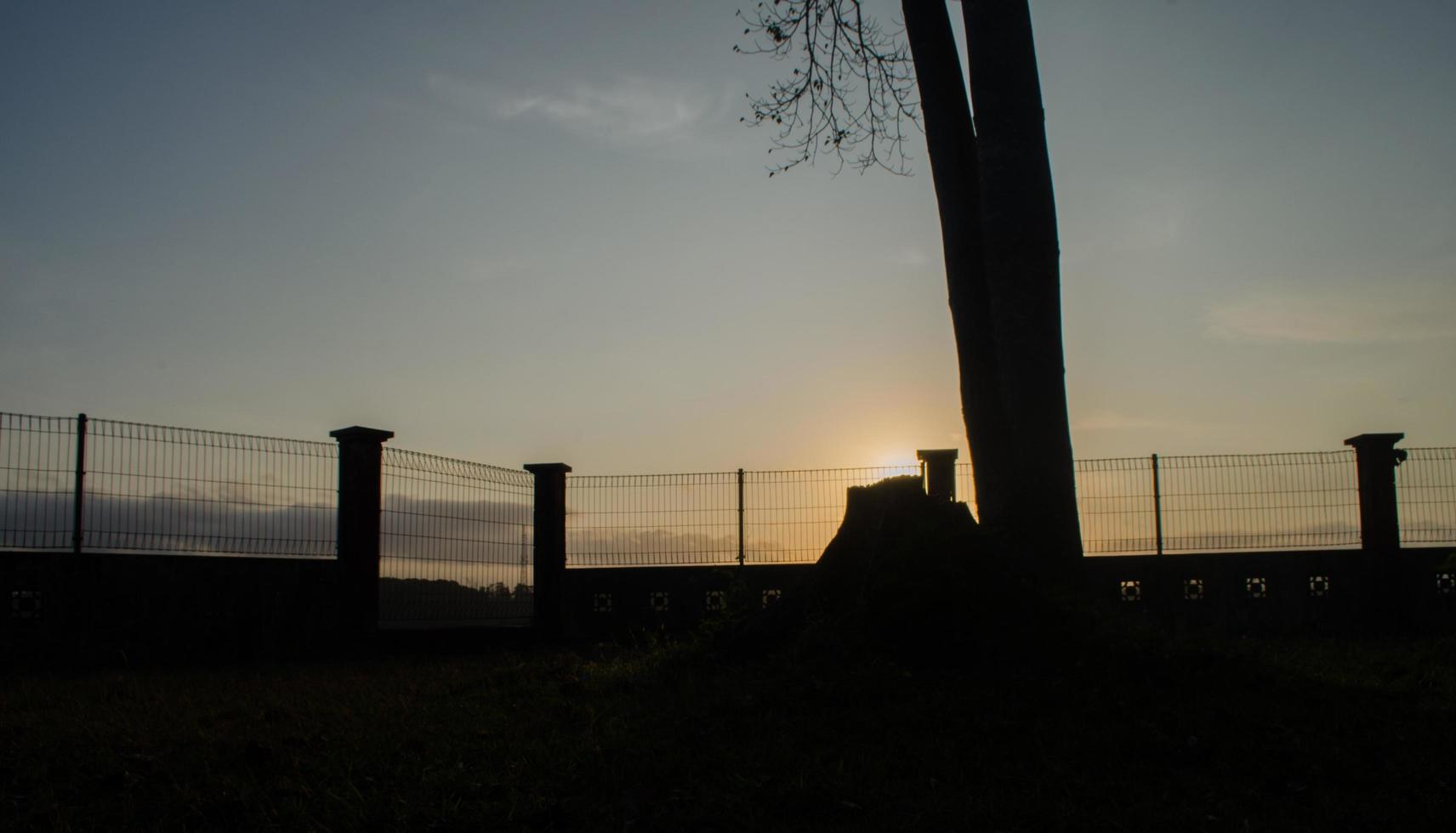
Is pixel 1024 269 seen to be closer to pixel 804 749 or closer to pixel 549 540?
pixel 804 749

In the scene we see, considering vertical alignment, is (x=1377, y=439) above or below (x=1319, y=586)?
above

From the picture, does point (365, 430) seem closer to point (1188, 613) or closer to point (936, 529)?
point (936, 529)

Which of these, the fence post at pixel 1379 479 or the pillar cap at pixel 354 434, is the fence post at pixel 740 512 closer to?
the pillar cap at pixel 354 434

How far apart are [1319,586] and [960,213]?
748 centimetres

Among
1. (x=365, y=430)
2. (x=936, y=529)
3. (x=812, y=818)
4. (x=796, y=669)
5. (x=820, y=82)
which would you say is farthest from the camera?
(x=820, y=82)

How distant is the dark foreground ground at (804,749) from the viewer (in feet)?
13.8

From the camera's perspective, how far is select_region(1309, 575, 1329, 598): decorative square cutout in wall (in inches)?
514

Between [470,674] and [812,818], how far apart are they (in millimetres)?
5040

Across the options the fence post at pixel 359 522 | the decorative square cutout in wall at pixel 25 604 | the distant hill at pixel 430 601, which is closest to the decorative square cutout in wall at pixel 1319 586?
the distant hill at pixel 430 601

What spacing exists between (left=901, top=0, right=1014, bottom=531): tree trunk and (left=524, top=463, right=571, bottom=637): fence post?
5.96 metres

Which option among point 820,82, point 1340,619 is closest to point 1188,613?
point 1340,619

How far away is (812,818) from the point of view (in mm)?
4129

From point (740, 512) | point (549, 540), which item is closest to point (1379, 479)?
point (740, 512)

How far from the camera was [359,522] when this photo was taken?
10.8m
